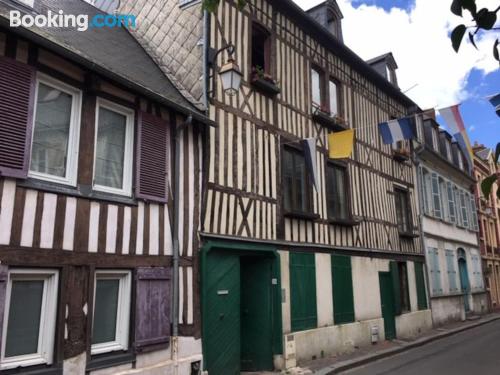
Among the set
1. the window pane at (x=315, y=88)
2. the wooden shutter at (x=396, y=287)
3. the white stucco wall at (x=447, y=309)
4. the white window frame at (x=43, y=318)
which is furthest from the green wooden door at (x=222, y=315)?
the white stucco wall at (x=447, y=309)

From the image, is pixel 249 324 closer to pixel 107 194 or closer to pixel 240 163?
pixel 240 163

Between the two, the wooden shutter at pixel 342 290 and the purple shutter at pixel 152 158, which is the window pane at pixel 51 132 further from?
the wooden shutter at pixel 342 290

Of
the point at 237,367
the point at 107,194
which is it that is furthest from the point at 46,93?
the point at 237,367

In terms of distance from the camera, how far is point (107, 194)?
5.33 meters

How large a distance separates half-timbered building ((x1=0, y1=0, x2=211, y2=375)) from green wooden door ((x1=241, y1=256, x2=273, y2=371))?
5.89ft

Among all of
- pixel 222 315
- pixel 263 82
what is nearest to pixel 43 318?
pixel 222 315

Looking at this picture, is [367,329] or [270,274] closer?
[270,274]

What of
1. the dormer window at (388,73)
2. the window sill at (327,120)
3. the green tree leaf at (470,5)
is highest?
the dormer window at (388,73)

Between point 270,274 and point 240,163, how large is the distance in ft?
6.59

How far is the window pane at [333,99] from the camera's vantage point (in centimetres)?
1073

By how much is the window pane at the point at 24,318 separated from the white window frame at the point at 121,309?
69 cm

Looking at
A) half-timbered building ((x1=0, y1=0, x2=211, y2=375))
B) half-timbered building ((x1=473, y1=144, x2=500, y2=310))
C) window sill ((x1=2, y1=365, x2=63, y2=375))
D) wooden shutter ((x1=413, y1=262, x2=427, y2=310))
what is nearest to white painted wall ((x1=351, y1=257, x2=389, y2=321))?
wooden shutter ((x1=413, y1=262, x2=427, y2=310))

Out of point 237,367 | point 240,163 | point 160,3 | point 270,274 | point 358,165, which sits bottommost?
point 237,367

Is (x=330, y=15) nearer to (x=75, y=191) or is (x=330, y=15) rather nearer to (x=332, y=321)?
(x=332, y=321)
